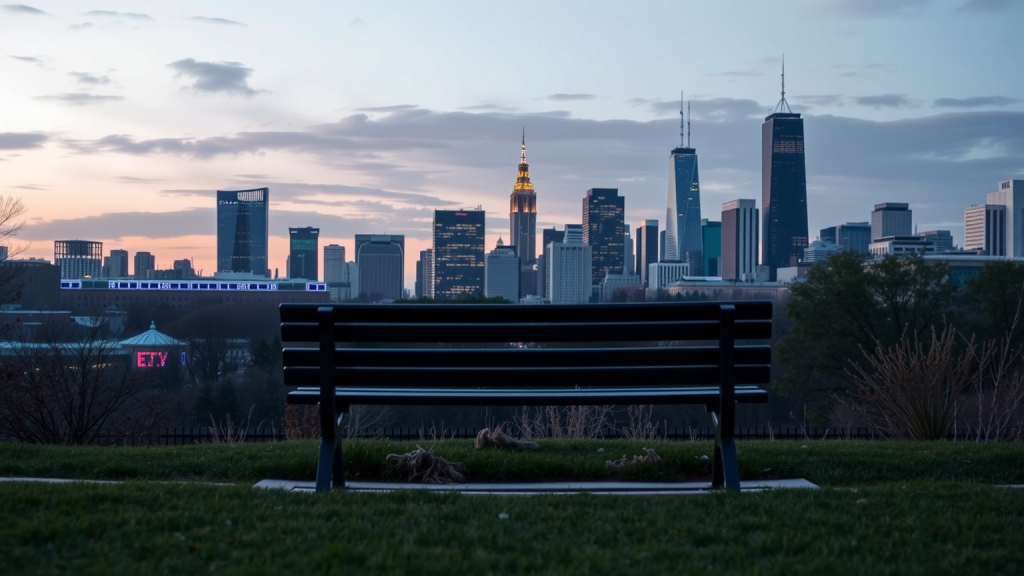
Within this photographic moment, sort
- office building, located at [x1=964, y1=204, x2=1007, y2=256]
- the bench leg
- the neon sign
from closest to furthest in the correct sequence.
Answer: the bench leg → the neon sign → office building, located at [x1=964, y1=204, x2=1007, y2=256]

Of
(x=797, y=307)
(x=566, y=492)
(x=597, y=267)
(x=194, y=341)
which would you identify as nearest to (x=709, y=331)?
(x=566, y=492)

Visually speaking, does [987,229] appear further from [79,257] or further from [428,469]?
[428,469]

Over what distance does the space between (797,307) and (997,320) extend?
6640mm

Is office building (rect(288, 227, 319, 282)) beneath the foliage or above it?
above

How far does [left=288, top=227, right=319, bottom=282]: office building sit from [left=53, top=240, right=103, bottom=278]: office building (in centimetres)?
3890

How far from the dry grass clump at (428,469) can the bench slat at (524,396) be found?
531 mm

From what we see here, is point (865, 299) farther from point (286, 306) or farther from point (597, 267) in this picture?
point (597, 267)

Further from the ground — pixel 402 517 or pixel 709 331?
pixel 709 331

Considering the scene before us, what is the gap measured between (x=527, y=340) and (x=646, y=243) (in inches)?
7040

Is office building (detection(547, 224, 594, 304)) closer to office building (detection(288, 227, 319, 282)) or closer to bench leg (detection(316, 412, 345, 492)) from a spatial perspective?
office building (detection(288, 227, 319, 282))

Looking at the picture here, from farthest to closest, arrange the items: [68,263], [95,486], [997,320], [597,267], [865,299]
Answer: [597,267]
[68,263]
[865,299]
[997,320]
[95,486]

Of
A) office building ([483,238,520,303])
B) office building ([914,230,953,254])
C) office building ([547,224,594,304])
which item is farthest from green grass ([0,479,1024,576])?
office building ([914,230,953,254])

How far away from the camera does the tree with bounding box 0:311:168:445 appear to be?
9250mm

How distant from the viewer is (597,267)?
150 m
